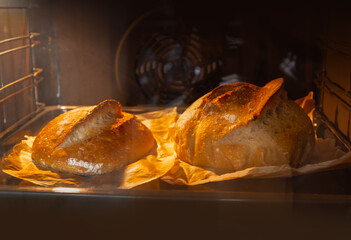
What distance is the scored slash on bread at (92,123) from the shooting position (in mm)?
1045

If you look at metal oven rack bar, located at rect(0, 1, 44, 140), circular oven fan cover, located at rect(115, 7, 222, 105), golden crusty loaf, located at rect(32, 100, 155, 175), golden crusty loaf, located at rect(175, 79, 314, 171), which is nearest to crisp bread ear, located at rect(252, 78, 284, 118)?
golden crusty loaf, located at rect(175, 79, 314, 171)

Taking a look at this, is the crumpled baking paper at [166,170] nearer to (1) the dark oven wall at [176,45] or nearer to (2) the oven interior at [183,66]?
(2) the oven interior at [183,66]

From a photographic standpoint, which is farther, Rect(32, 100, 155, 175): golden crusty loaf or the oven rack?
the oven rack

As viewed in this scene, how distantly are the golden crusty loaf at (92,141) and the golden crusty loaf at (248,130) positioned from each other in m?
0.16

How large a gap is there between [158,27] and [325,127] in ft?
1.83

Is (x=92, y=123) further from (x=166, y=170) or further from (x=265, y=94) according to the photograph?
(x=265, y=94)

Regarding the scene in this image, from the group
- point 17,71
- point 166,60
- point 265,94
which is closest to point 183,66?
point 166,60

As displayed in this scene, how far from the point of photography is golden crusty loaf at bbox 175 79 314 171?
0.96 meters

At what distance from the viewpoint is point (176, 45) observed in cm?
98

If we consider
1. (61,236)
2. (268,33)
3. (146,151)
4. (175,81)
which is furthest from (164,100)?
(61,236)

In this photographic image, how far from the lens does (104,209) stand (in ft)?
2.75

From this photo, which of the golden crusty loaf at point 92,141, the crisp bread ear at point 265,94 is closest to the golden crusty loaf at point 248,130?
the crisp bread ear at point 265,94

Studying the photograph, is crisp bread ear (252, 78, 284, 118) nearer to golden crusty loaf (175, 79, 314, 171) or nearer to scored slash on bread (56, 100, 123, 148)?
golden crusty loaf (175, 79, 314, 171)

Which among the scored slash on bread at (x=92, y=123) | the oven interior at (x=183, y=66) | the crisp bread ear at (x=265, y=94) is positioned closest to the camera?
the oven interior at (x=183, y=66)
